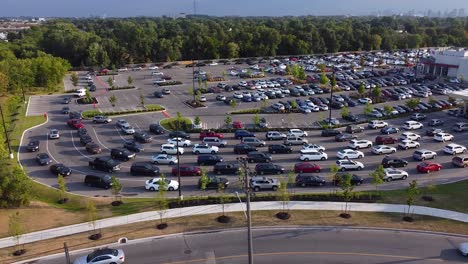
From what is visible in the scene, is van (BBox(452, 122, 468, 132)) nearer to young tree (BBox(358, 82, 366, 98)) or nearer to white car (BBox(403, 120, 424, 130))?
white car (BBox(403, 120, 424, 130))

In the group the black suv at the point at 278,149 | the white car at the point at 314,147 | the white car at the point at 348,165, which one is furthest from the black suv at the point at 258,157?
the white car at the point at 348,165

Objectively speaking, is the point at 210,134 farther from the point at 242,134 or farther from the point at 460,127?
the point at 460,127

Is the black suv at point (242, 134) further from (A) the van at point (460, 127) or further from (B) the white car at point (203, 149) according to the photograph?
(A) the van at point (460, 127)

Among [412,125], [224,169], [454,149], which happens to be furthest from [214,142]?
[412,125]

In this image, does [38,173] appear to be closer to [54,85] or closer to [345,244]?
[345,244]

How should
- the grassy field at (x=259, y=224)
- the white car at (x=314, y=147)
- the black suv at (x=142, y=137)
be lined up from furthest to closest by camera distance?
the black suv at (x=142, y=137) → the white car at (x=314, y=147) → the grassy field at (x=259, y=224)

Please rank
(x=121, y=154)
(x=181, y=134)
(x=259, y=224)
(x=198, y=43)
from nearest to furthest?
(x=259, y=224)
(x=121, y=154)
(x=181, y=134)
(x=198, y=43)
